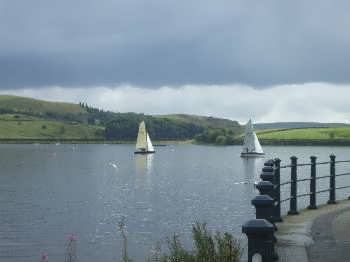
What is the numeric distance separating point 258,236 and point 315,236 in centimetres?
555

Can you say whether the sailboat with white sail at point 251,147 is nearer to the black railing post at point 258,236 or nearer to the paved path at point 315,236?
the paved path at point 315,236

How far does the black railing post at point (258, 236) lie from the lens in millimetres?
7477

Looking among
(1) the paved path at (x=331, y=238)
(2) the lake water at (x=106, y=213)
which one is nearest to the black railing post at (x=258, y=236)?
(1) the paved path at (x=331, y=238)

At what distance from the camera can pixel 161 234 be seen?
3559 cm

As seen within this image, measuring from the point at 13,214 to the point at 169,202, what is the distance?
44.5 feet

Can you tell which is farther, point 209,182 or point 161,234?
point 209,182

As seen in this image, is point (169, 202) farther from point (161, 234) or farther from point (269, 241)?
point (269, 241)

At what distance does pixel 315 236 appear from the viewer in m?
12.8


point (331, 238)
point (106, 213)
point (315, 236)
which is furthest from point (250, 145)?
point (331, 238)

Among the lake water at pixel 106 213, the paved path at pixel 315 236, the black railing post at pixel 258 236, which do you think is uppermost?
the black railing post at pixel 258 236

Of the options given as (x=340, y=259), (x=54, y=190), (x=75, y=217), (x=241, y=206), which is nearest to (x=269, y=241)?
(x=340, y=259)

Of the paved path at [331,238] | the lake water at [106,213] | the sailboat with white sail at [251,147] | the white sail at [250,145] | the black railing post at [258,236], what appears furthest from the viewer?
the white sail at [250,145]

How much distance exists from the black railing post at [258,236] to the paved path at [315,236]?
310cm

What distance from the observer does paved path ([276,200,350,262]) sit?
35.9 feet
